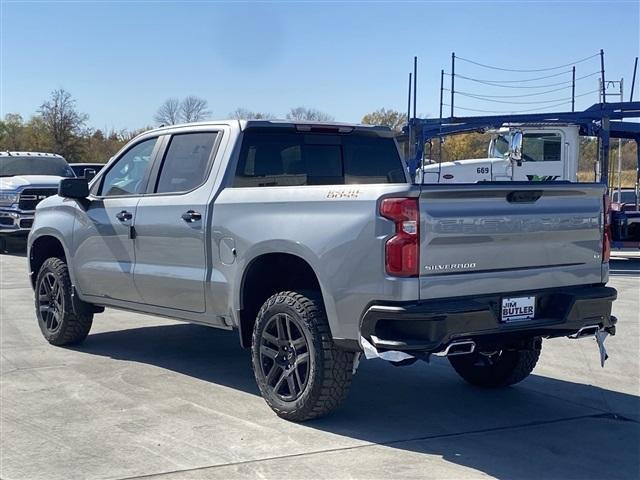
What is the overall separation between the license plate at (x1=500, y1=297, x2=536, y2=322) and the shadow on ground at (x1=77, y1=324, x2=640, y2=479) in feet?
2.71

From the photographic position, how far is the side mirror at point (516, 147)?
54.8ft

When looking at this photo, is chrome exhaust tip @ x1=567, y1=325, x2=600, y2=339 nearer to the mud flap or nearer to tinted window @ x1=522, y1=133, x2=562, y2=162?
the mud flap

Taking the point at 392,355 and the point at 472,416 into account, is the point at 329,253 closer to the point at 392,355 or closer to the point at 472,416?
the point at 392,355

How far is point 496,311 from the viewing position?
5.20 metres

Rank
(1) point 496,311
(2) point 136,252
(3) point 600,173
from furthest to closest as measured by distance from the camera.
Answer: (3) point 600,173 → (2) point 136,252 → (1) point 496,311

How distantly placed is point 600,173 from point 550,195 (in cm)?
1221

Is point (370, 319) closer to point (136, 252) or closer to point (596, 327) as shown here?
point (596, 327)

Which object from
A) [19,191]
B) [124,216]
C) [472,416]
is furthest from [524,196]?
[19,191]

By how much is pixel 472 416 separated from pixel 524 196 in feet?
5.63

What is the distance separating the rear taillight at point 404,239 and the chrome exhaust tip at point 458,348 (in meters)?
0.51

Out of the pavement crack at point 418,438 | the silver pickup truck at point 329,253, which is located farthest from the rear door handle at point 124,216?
the pavement crack at point 418,438

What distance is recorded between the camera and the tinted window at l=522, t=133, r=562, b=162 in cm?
1861

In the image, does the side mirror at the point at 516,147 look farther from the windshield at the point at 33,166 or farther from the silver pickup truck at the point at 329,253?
the windshield at the point at 33,166

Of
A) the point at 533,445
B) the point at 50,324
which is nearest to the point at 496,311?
the point at 533,445
